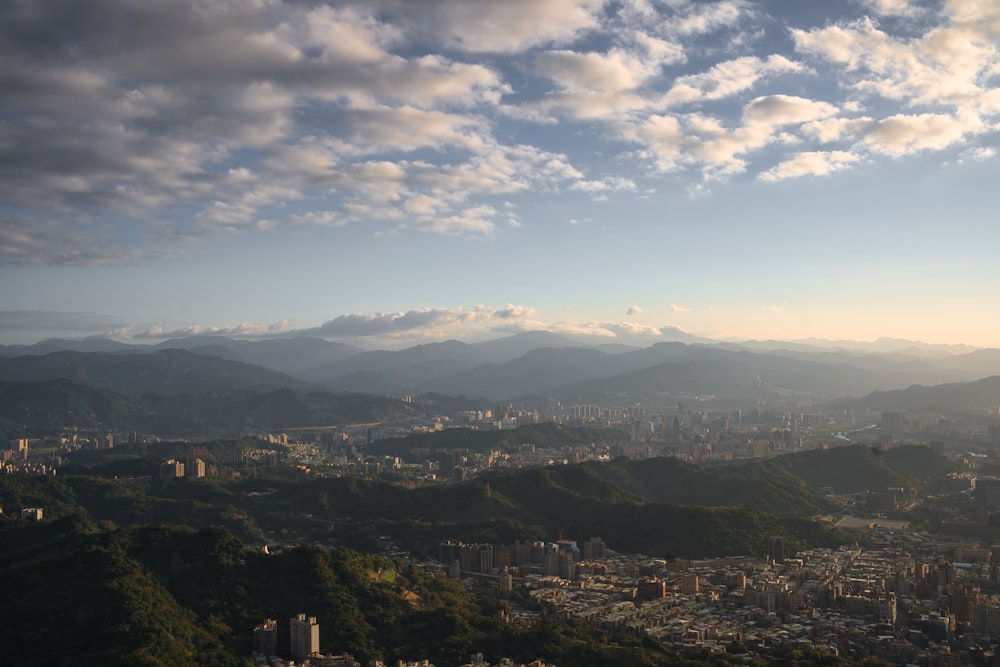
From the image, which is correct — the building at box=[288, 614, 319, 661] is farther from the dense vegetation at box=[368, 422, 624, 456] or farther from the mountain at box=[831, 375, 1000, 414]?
the mountain at box=[831, 375, 1000, 414]

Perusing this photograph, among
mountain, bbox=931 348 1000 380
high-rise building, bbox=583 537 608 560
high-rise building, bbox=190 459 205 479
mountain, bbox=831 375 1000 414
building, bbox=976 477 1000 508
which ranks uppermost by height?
mountain, bbox=931 348 1000 380

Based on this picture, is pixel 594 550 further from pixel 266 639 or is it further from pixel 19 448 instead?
pixel 19 448

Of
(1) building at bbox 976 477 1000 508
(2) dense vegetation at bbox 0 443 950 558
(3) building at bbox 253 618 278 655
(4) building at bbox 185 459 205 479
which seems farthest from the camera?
(4) building at bbox 185 459 205 479

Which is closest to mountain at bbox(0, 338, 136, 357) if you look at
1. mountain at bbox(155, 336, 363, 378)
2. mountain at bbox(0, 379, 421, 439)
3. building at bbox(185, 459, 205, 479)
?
mountain at bbox(155, 336, 363, 378)

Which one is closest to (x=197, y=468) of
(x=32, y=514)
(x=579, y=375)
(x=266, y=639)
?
(x=32, y=514)

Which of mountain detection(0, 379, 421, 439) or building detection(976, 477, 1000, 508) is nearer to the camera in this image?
building detection(976, 477, 1000, 508)

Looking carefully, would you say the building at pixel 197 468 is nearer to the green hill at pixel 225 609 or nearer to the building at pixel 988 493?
the green hill at pixel 225 609
